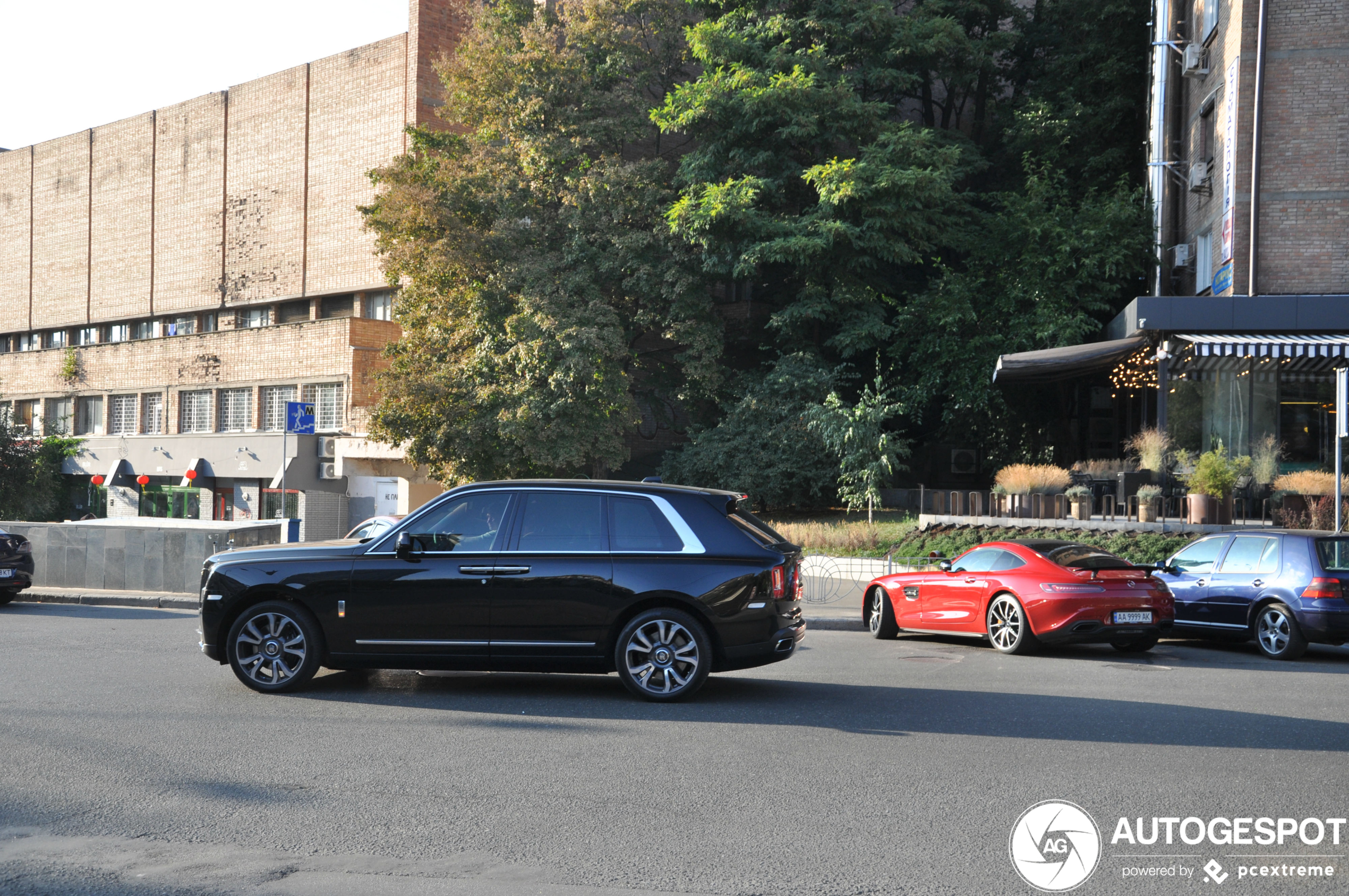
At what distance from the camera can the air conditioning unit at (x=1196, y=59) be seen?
26.6 m

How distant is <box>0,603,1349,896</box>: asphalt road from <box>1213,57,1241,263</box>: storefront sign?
50.3 feet

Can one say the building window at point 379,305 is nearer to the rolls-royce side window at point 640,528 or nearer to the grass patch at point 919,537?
the grass patch at point 919,537

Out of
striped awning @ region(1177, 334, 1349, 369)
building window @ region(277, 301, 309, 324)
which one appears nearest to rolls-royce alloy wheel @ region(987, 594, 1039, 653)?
striped awning @ region(1177, 334, 1349, 369)

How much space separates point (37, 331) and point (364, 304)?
24.6 metres

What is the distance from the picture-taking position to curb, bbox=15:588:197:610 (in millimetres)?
18703

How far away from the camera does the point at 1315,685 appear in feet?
33.7

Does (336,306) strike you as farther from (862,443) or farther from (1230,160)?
(1230,160)

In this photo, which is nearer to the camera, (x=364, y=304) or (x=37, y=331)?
(x=364, y=304)

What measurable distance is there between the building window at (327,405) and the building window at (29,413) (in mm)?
19116

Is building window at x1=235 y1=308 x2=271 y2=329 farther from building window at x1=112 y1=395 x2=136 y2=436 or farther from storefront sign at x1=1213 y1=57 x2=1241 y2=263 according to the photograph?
storefront sign at x1=1213 y1=57 x2=1241 y2=263

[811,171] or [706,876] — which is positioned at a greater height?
[811,171]

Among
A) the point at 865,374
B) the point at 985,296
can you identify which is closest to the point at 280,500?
the point at 865,374

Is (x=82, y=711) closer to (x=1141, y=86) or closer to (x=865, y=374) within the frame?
(x=865, y=374)

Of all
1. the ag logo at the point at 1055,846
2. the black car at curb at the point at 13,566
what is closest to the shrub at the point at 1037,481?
the ag logo at the point at 1055,846
